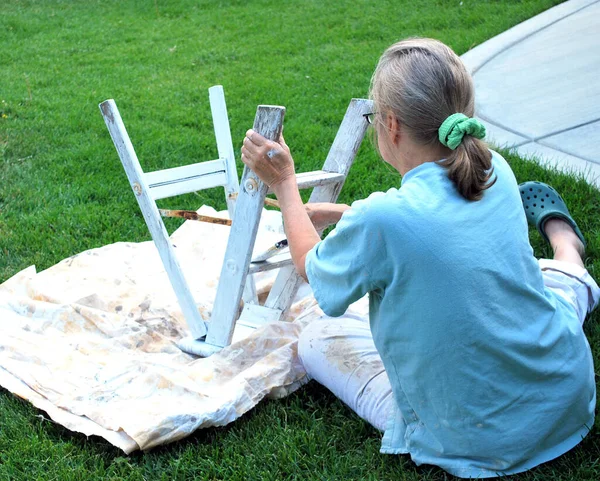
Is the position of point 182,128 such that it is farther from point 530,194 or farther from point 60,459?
point 60,459

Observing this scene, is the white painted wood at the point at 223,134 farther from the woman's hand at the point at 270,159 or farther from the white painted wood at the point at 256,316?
the woman's hand at the point at 270,159

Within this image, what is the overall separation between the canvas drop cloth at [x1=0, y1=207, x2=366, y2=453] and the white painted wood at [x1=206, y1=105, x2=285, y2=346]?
4.2 inches

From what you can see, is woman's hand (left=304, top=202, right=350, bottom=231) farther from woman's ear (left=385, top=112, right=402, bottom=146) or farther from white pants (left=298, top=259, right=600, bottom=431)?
woman's ear (left=385, top=112, right=402, bottom=146)

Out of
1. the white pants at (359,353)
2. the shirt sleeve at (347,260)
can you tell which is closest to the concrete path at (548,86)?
the white pants at (359,353)

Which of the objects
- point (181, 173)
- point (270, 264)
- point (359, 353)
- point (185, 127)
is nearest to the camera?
point (359, 353)

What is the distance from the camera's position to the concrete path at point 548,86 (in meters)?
4.06

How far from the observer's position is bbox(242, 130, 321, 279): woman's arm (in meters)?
2.11

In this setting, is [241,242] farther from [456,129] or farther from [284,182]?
[456,129]

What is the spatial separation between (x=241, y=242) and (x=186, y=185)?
40cm

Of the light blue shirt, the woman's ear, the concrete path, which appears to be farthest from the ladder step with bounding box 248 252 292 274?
the concrete path

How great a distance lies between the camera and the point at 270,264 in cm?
257

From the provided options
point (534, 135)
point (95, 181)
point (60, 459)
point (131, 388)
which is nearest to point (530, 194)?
point (534, 135)

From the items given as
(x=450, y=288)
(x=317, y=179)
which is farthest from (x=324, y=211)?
(x=450, y=288)

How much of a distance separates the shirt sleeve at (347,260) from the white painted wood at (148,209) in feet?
2.75
